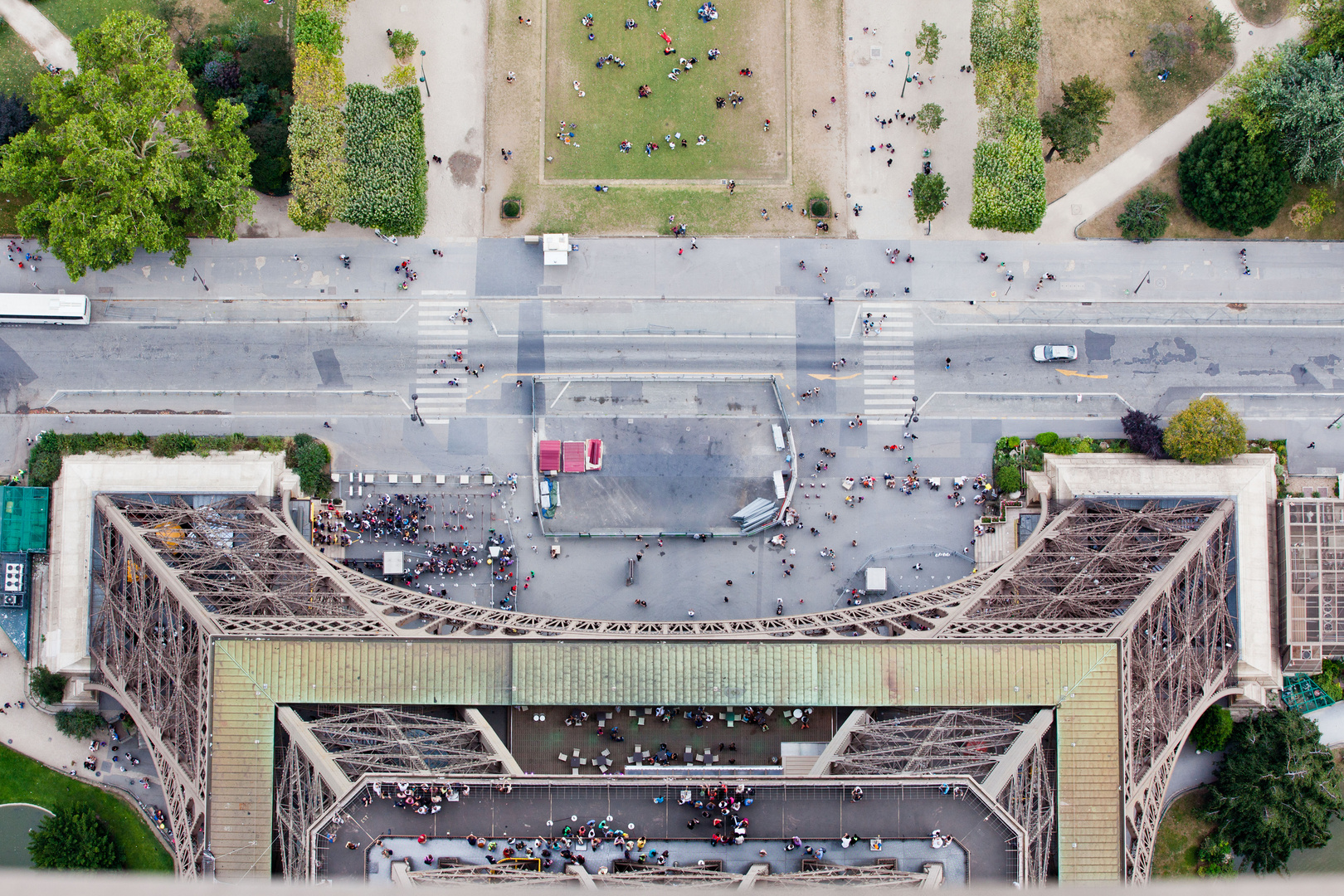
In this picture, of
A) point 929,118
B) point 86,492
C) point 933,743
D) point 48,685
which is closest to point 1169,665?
point 933,743

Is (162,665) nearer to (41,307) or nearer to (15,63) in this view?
(41,307)

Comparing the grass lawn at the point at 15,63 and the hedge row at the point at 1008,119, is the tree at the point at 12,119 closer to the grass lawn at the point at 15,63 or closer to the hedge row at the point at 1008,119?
the grass lawn at the point at 15,63

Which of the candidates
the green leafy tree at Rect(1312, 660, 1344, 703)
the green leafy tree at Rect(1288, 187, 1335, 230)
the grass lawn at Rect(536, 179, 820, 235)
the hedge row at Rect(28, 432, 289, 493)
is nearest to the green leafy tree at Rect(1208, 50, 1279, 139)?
the green leafy tree at Rect(1288, 187, 1335, 230)

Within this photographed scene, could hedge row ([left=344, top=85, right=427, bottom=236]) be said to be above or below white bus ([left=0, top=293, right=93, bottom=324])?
above

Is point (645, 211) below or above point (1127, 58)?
below

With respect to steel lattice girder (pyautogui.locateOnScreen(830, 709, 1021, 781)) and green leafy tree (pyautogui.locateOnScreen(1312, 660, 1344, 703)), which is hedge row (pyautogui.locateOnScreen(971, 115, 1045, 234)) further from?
green leafy tree (pyautogui.locateOnScreen(1312, 660, 1344, 703))

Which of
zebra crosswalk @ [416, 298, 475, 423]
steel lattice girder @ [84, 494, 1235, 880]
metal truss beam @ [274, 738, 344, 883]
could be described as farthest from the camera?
zebra crosswalk @ [416, 298, 475, 423]
